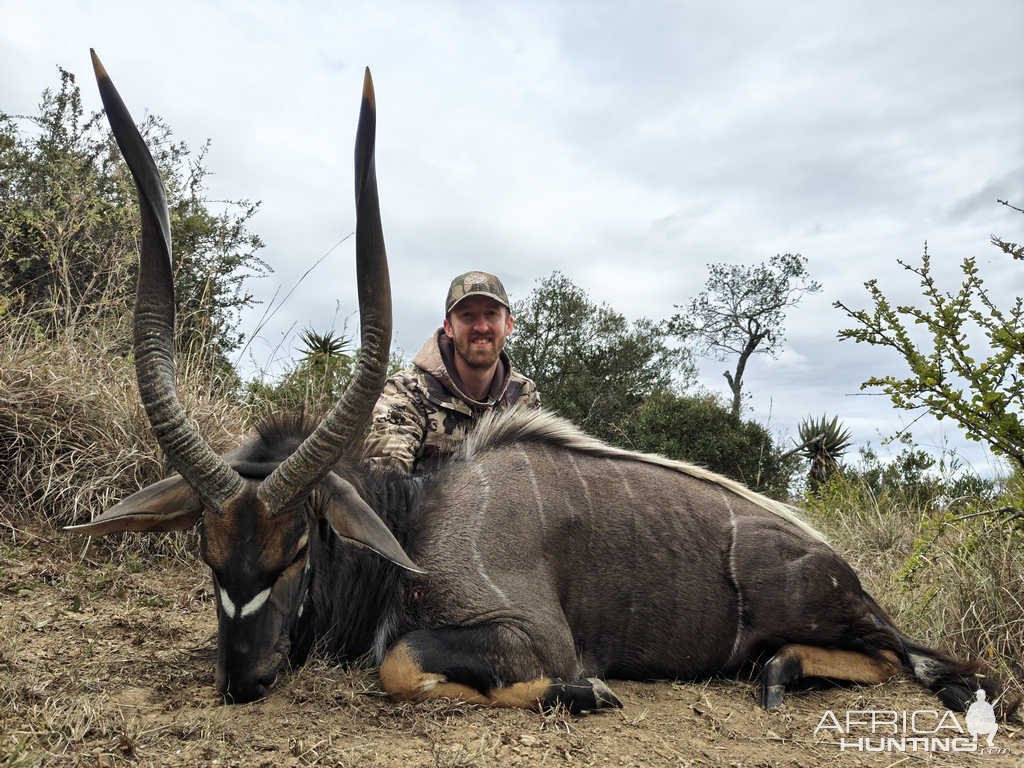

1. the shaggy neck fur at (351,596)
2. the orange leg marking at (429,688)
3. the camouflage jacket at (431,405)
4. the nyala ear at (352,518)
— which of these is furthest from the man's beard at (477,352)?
the orange leg marking at (429,688)

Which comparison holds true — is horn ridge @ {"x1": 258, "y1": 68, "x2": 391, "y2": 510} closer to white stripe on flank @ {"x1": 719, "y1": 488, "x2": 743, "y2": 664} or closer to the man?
white stripe on flank @ {"x1": 719, "y1": 488, "x2": 743, "y2": 664}

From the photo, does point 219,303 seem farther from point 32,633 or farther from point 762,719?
point 762,719

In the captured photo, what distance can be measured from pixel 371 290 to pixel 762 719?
7.41 ft

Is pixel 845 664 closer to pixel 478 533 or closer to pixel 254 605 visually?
pixel 478 533

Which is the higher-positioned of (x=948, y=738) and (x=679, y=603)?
(x=679, y=603)

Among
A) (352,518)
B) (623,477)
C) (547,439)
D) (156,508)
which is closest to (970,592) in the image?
(623,477)

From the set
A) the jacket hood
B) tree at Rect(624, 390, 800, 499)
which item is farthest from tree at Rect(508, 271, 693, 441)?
the jacket hood

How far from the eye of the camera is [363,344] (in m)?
2.89

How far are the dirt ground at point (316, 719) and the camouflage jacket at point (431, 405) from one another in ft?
5.23

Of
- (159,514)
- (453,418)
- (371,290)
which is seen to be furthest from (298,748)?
(453,418)

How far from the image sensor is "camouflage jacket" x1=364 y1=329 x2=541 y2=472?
5066 mm

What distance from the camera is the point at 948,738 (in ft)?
10.4

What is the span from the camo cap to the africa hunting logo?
3205mm

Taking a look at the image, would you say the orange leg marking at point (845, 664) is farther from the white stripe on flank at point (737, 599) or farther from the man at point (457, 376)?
the man at point (457, 376)
